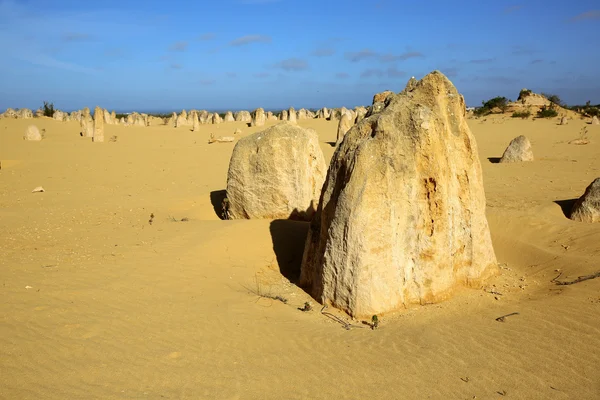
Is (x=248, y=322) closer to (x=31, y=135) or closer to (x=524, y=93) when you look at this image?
(x=31, y=135)

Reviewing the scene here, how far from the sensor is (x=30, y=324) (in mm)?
4484

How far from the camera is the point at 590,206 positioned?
7.96m

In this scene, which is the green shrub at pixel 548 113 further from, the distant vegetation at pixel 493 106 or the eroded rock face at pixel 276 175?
the eroded rock face at pixel 276 175

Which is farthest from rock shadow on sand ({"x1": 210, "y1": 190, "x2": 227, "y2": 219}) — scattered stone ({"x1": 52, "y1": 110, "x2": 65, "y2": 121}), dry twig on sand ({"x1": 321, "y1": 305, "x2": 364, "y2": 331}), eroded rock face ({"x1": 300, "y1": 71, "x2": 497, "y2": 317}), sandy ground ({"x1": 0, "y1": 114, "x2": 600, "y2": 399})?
scattered stone ({"x1": 52, "y1": 110, "x2": 65, "y2": 121})

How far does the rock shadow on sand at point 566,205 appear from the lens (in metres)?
8.54

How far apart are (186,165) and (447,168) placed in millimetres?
13496

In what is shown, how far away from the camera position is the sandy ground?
3.59 meters

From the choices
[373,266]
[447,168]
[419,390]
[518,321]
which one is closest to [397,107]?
[447,168]

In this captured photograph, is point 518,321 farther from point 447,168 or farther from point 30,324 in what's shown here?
point 30,324

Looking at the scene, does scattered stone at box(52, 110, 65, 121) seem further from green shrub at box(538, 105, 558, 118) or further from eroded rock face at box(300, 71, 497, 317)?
eroded rock face at box(300, 71, 497, 317)

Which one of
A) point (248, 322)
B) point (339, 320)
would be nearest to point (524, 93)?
point (339, 320)

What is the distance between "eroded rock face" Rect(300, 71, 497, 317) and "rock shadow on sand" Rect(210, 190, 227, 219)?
14.9 feet

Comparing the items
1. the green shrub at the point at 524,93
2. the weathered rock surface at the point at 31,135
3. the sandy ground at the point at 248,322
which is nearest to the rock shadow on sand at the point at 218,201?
the sandy ground at the point at 248,322

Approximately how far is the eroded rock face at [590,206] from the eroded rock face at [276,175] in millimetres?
4722
